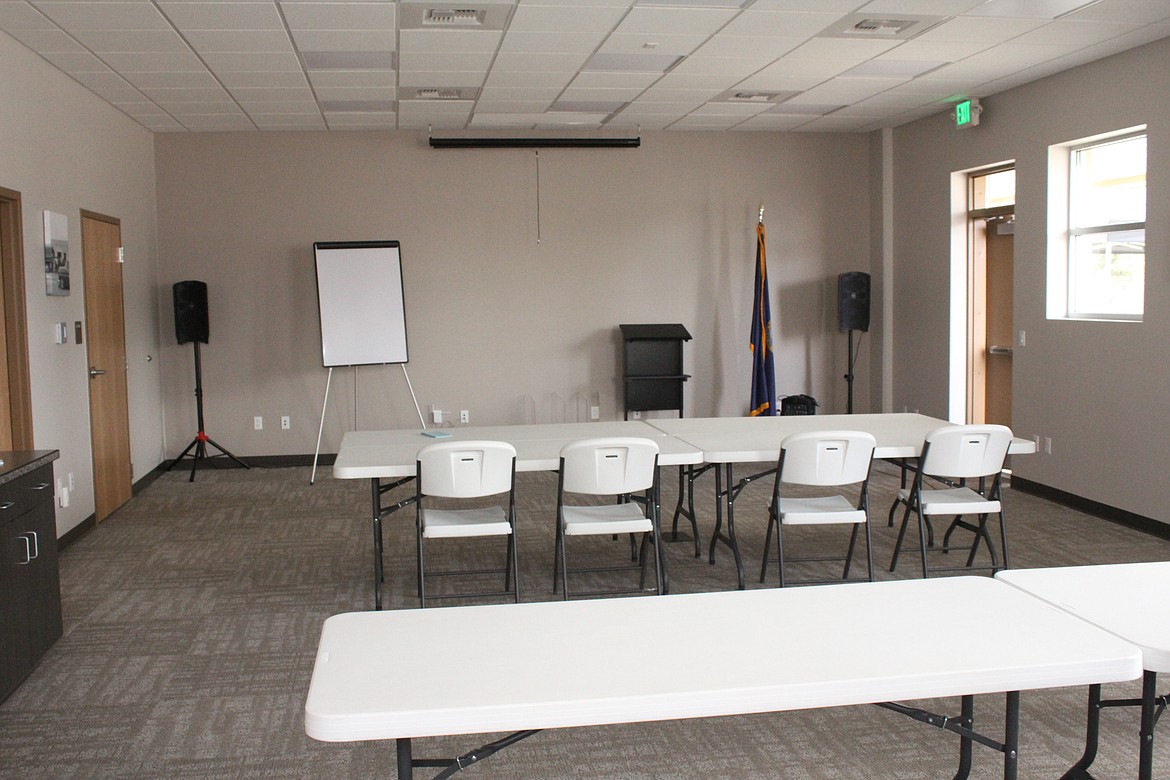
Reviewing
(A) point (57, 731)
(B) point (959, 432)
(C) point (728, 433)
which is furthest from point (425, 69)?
(A) point (57, 731)

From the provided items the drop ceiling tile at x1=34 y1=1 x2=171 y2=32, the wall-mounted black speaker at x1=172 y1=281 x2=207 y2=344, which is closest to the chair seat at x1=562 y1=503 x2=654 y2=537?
the drop ceiling tile at x1=34 y1=1 x2=171 y2=32

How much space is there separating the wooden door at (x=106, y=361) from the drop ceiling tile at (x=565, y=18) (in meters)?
3.32

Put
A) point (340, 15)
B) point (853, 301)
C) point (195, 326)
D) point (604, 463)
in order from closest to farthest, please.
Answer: point (604, 463), point (340, 15), point (195, 326), point (853, 301)

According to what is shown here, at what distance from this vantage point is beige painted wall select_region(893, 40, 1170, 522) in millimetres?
5922

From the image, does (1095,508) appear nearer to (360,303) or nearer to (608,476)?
(608,476)

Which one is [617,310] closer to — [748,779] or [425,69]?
[425,69]

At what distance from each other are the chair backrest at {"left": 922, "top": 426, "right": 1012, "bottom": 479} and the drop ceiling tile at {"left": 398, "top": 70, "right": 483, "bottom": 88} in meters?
3.91

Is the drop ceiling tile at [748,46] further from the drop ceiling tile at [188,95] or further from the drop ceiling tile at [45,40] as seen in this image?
the drop ceiling tile at [45,40]

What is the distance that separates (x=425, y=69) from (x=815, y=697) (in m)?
5.60

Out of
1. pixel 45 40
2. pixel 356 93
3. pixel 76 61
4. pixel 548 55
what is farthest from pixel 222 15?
pixel 356 93

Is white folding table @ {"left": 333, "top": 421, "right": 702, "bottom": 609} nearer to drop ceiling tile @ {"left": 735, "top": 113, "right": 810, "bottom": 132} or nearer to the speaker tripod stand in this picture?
the speaker tripod stand

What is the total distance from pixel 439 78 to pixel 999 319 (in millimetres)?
4740

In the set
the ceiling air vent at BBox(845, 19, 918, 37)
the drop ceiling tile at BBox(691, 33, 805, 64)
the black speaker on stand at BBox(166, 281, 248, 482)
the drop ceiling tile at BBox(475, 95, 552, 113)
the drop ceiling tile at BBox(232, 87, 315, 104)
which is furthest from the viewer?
the black speaker on stand at BBox(166, 281, 248, 482)

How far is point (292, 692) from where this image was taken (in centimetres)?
363
